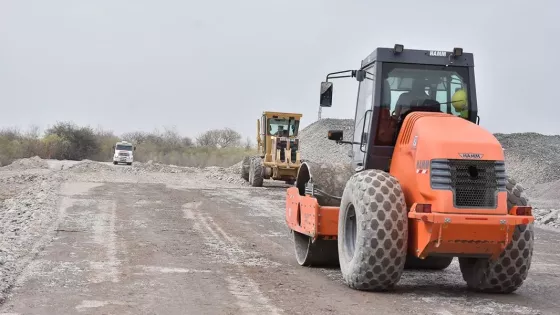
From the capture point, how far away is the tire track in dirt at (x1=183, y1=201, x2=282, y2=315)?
7.06m

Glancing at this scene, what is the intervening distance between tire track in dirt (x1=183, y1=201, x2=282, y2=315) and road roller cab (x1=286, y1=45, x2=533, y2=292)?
1112 millimetres

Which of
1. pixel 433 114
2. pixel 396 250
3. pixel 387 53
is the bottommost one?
pixel 396 250

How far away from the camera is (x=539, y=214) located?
20516 mm

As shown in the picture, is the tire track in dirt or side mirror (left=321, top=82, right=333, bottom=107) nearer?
the tire track in dirt

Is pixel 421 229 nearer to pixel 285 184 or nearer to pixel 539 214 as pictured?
pixel 539 214

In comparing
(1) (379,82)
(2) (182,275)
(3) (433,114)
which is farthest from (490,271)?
(2) (182,275)

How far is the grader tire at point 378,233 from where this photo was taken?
7.49m

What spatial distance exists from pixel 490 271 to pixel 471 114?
215 centimetres

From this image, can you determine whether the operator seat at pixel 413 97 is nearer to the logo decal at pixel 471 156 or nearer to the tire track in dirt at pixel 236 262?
the logo decal at pixel 471 156

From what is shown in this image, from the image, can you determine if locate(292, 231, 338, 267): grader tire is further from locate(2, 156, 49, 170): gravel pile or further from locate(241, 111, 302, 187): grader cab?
locate(2, 156, 49, 170): gravel pile

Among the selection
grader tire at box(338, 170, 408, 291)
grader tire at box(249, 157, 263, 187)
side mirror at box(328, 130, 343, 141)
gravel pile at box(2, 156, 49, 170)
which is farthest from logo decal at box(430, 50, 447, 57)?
gravel pile at box(2, 156, 49, 170)

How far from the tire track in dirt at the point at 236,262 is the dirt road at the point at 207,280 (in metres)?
0.01

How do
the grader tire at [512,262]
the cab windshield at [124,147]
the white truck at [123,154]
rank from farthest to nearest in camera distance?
1. the cab windshield at [124,147]
2. the white truck at [123,154]
3. the grader tire at [512,262]

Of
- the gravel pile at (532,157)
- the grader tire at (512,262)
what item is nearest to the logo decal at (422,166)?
the grader tire at (512,262)
